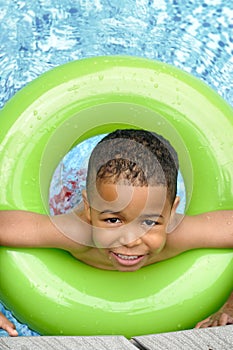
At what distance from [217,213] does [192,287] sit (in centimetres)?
21

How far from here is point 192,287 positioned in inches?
80.2

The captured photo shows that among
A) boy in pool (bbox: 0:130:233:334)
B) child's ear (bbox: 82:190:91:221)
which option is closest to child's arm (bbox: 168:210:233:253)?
boy in pool (bbox: 0:130:233:334)

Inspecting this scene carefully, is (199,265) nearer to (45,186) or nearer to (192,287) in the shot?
(192,287)

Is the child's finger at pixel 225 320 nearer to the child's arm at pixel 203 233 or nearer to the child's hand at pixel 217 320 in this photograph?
the child's hand at pixel 217 320

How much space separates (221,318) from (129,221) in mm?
348

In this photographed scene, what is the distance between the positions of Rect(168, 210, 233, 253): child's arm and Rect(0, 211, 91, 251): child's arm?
24 centimetres

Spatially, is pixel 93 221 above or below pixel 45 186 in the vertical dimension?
below

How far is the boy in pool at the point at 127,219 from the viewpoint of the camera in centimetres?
181

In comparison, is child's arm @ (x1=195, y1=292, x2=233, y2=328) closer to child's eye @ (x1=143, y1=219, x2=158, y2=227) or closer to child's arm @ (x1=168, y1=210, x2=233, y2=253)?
child's arm @ (x1=168, y1=210, x2=233, y2=253)

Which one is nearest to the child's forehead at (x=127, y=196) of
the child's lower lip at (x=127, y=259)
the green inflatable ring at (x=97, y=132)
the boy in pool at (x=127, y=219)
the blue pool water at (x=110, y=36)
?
the boy in pool at (x=127, y=219)

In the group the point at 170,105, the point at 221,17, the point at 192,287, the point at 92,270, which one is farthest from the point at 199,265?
the point at 221,17

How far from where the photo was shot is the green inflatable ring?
6.60 ft

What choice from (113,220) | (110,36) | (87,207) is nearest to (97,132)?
(87,207)

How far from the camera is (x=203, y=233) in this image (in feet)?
6.66
